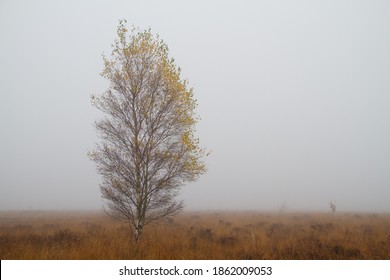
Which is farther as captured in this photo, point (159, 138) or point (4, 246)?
point (159, 138)

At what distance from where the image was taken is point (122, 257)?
26.8 feet

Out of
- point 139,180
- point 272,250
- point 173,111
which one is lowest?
point 272,250

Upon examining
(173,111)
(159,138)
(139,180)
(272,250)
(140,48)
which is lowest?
(272,250)

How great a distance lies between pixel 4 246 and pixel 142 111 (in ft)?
23.8

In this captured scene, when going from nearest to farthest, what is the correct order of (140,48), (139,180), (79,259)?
1. (79,259)
2. (139,180)
3. (140,48)

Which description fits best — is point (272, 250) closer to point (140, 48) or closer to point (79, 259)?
point (79, 259)

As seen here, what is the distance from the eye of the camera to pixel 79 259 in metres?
7.80
